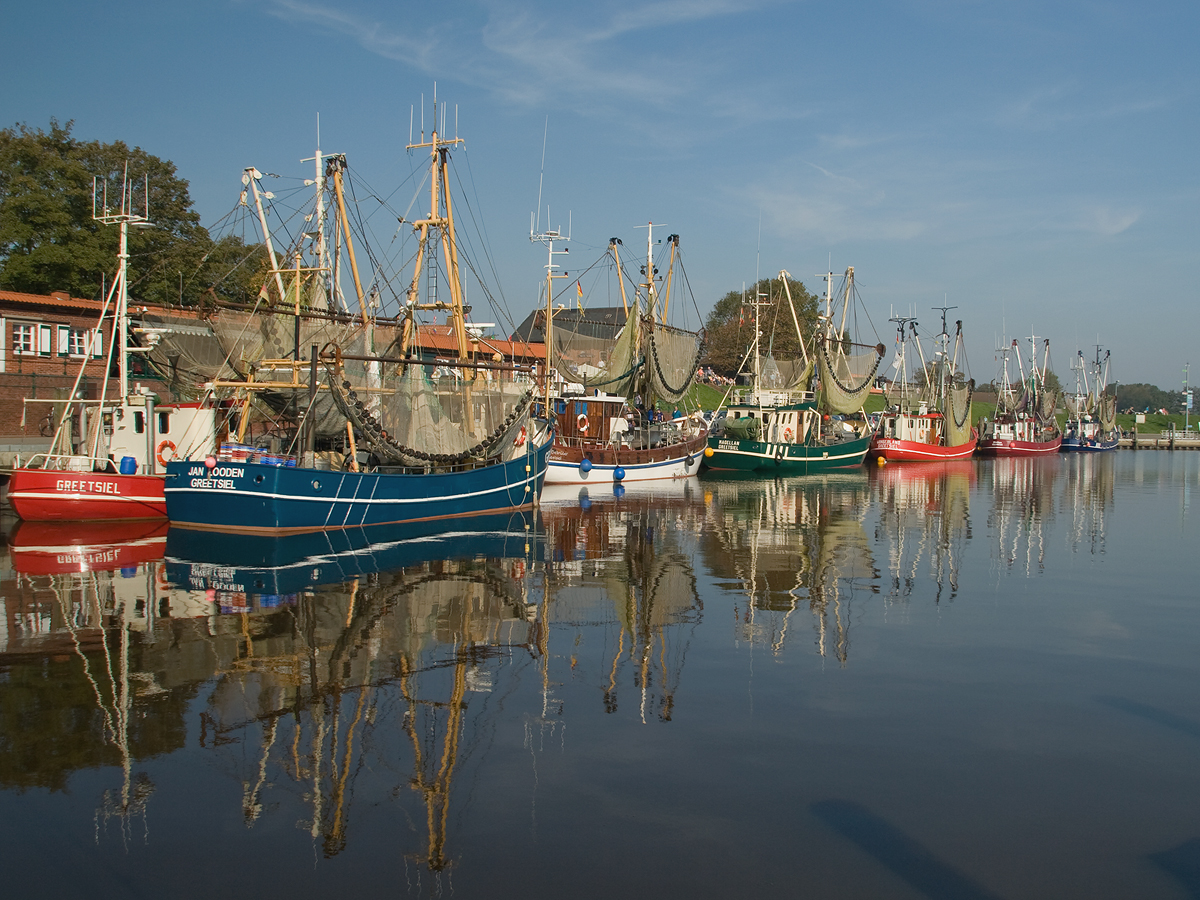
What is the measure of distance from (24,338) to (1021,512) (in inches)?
1508

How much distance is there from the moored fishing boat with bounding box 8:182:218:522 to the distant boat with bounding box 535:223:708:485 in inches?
714

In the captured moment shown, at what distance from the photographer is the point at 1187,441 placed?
11625cm

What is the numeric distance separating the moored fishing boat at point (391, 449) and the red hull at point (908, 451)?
129 ft

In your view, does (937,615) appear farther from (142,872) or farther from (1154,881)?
(142,872)

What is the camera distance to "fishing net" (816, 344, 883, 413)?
56.5 meters

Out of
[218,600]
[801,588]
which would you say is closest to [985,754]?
[801,588]

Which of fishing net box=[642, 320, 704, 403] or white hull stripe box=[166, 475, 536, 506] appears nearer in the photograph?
white hull stripe box=[166, 475, 536, 506]

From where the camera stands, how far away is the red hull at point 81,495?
78.8 feet

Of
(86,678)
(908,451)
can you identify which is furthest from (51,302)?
(908,451)

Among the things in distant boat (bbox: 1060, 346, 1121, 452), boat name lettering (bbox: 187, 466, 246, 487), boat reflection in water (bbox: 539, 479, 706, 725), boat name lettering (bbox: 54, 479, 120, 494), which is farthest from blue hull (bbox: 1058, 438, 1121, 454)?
boat name lettering (bbox: 54, 479, 120, 494)

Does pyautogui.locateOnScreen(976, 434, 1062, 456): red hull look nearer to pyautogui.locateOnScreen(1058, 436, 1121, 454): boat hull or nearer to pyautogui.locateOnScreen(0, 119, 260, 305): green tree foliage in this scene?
pyautogui.locateOnScreen(1058, 436, 1121, 454): boat hull

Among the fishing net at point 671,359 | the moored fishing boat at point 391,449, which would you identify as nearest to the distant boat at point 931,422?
the fishing net at point 671,359

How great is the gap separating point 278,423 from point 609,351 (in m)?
22.4

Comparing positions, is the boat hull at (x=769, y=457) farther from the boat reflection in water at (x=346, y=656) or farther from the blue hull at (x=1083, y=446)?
the blue hull at (x=1083, y=446)
